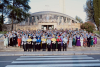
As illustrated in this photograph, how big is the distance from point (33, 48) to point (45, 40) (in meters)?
1.46

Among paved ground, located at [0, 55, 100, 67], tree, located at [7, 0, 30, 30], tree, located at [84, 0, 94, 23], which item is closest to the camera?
paved ground, located at [0, 55, 100, 67]

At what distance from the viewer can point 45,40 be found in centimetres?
1070

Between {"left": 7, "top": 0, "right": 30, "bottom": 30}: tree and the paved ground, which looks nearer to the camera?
the paved ground

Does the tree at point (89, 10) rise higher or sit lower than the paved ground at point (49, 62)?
higher

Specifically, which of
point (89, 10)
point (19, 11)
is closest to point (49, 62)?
point (19, 11)

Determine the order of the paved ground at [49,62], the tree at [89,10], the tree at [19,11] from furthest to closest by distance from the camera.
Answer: the tree at [89,10] → the tree at [19,11] → the paved ground at [49,62]

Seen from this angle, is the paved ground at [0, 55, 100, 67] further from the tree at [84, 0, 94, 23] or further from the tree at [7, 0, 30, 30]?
the tree at [84, 0, 94, 23]

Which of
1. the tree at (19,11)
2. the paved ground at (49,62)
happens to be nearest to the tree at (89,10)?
the tree at (19,11)

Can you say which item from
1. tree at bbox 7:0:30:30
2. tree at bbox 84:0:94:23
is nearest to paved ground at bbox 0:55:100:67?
tree at bbox 7:0:30:30

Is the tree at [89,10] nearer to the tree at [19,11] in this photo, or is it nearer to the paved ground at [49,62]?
the tree at [19,11]

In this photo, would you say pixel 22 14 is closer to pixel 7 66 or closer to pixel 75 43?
pixel 75 43

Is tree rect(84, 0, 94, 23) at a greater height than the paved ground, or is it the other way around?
tree rect(84, 0, 94, 23)

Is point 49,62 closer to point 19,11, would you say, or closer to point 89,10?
point 19,11

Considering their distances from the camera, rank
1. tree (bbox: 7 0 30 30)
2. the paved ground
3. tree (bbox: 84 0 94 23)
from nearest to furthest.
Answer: the paved ground < tree (bbox: 7 0 30 30) < tree (bbox: 84 0 94 23)
